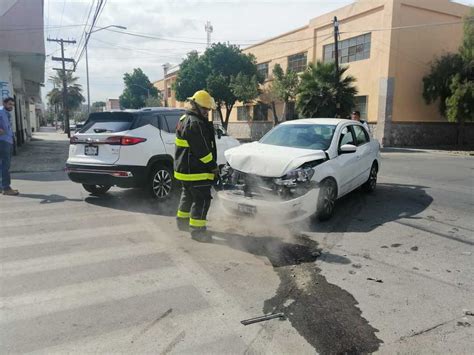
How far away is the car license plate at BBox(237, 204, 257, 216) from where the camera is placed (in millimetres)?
5479

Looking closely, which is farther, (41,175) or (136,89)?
(136,89)

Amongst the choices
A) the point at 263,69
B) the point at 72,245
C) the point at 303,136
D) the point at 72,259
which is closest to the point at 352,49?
the point at 263,69

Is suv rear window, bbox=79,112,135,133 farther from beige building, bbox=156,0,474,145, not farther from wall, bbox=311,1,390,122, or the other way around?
wall, bbox=311,1,390,122

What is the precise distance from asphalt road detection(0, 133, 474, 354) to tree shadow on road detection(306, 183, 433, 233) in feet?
0.18

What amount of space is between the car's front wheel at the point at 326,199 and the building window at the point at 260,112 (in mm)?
33517

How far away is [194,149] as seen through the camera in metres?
5.15

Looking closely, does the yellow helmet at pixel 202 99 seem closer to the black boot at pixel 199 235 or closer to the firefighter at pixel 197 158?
the firefighter at pixel 197 158

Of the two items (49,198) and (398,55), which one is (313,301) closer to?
(49,198)

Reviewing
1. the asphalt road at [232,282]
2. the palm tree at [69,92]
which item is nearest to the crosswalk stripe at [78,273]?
the asphalt road at [232,282]

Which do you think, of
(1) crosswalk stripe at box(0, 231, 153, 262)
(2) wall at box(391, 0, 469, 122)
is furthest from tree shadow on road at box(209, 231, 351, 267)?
(2) wall at box(391, 0, 469, 122)

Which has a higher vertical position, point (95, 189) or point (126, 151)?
point (126, 151)

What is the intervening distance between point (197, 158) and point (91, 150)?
281 centimetres

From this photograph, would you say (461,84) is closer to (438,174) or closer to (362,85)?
(362,85)

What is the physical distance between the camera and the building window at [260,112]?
3934 cm
